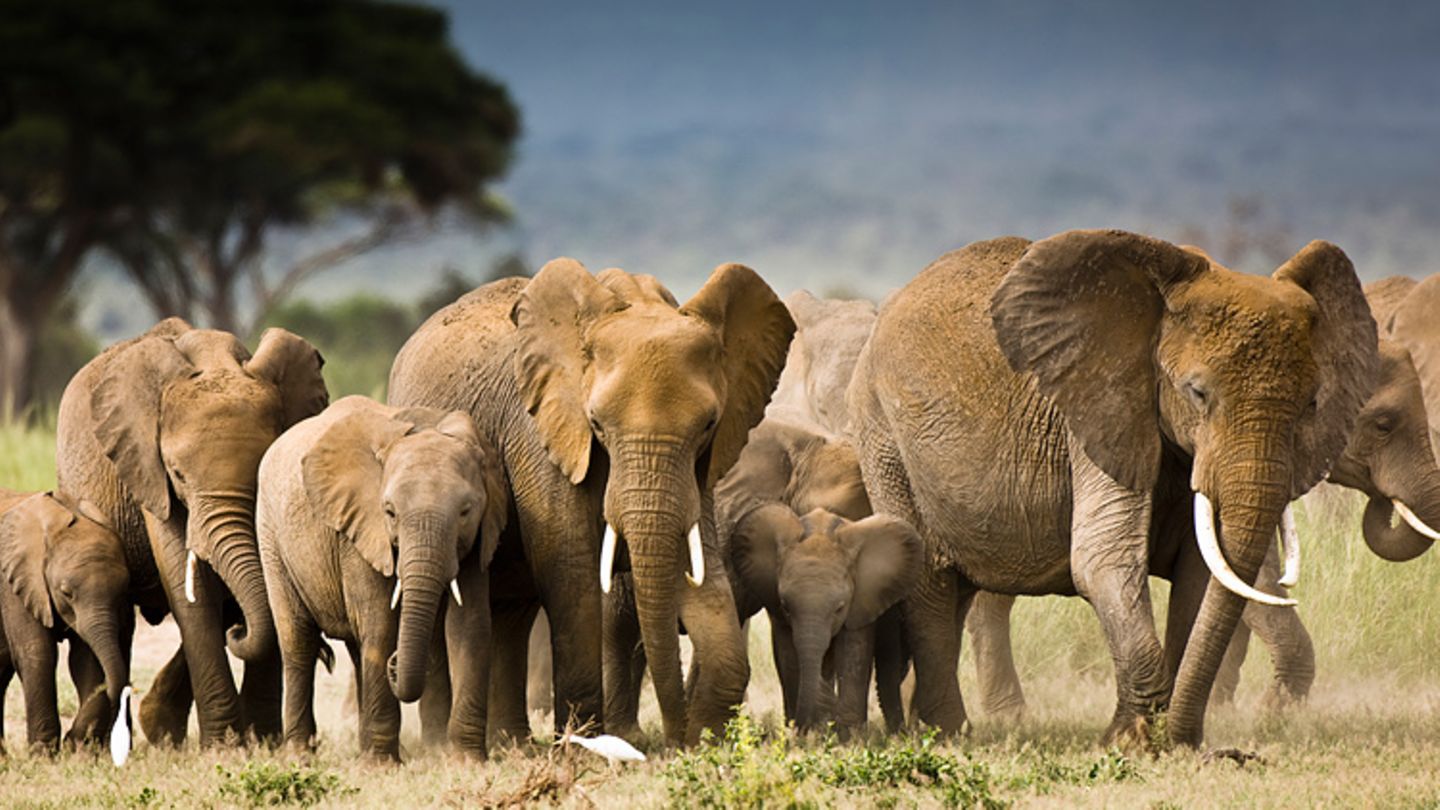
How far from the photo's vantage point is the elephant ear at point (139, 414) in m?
9.79

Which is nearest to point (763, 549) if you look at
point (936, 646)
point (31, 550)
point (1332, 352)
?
point (936, 646)

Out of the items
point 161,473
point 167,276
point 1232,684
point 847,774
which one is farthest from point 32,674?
point 167,276

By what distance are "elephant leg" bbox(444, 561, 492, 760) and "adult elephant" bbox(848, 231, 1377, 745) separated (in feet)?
7.10

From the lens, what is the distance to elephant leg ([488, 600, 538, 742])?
9.78m

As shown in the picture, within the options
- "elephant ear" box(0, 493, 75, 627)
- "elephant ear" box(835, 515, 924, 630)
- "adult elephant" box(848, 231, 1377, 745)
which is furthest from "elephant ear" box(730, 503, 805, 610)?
"elephant ear" box(0, 493, 75, 627)

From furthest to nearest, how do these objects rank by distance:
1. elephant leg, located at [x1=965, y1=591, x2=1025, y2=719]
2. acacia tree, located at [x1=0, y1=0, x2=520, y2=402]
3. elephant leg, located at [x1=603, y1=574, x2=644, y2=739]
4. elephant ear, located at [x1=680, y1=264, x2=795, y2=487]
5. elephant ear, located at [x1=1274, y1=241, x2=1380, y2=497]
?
acacia tree, located at [x1=0, y1=0, x2=520, y2=402] < elephant leg, located at [x1=965, y1=591, x2=1025, y2=719] < elephant leg, located at [x1=603, y1=574, x2=644, y2=739] < elephant ear, located at [x1=680, y1=264, x2=795, y2=487] < elephant ear, located at [x1=1274, y1=241, x2=1380, y2=497]

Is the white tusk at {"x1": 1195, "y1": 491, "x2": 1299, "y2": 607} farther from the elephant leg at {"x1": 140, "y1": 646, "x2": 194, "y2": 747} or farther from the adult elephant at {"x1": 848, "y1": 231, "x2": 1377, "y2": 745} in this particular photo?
the elephant leg at {"x1": 140, "y1": 646, "x2": 194, "y2": 747}

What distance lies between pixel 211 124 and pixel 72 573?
2515cm

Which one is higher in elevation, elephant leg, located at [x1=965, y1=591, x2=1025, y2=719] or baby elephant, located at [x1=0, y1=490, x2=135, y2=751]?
baby elephant, located at [x1=0, y1=490, x2=135, y2=751]

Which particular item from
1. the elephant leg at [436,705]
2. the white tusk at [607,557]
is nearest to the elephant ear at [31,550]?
the elephant leg at [436,705]

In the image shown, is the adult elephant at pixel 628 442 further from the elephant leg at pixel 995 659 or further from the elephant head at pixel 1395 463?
the elephant head at pixel 1395 463

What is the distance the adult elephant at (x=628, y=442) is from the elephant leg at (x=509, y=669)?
0.05m

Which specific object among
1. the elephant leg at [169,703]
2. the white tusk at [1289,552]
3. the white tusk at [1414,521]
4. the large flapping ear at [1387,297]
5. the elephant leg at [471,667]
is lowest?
the elephant leg at [169,703]

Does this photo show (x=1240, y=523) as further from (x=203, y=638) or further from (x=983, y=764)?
(x=203, y=638)
